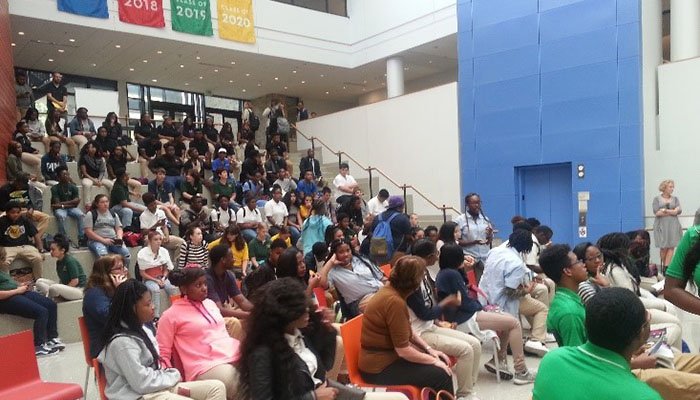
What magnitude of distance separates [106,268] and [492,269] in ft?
11.0

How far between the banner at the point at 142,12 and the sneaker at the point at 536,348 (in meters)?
11.5

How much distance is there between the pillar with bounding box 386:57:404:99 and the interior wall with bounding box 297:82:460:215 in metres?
1.09

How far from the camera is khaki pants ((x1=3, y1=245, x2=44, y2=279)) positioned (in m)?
6.62

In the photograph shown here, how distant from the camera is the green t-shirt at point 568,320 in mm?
2721

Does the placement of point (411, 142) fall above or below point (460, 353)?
above

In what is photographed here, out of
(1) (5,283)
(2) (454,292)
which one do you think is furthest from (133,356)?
(1) (5,283)

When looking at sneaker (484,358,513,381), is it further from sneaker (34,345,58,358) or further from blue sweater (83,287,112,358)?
sneaker (34,345,58,358)

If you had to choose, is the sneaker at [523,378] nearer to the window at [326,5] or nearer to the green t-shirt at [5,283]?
the green t-shirt at [5,283]

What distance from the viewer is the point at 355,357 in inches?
134

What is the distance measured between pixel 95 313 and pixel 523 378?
3308 mm

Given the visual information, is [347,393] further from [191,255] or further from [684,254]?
[191,255]

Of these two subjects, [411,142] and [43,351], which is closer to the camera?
[43,351]

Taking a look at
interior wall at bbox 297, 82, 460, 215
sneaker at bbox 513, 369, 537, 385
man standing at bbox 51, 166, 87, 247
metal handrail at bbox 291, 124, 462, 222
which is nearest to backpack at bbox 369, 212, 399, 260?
sneaker at bbox 513, 369, 537, 385

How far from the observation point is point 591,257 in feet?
13.6
